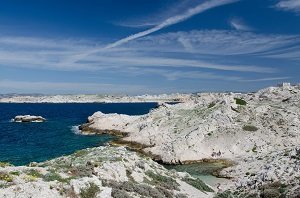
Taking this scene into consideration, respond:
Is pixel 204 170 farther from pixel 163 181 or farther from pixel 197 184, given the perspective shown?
pixel 163 181

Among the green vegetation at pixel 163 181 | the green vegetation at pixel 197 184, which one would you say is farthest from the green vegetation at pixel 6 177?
the green vegetation at pixel 197 184

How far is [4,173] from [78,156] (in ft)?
44.6

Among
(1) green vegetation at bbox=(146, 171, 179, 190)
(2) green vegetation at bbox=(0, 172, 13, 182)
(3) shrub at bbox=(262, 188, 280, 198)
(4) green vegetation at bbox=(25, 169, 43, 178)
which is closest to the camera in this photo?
(2) green vegetation at bbox=(0, 172, 13, 182)

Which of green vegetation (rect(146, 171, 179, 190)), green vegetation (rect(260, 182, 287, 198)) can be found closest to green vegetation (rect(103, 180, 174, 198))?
green vegetation (rect(146, 171, 179, 190))

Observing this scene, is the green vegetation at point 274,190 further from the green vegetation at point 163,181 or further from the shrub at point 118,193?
the shrub at point 118,193

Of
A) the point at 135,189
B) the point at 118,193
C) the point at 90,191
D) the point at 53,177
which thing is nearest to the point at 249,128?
the point at 135,189

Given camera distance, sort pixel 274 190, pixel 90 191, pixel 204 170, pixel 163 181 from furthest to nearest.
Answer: pixel 204 170 < pixel 163 181 < pixel 274 190 < pixel 90 191

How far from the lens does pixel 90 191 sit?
108 feet

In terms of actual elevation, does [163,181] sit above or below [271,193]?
below

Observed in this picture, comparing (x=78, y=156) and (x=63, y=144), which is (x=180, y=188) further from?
(x=63, y=144)

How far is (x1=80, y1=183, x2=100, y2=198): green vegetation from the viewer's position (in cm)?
3231

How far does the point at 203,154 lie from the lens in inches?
2852

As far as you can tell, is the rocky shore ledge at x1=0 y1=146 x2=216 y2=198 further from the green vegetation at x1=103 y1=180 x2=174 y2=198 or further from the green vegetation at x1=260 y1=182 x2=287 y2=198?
the green vegetation at x1=260 y1=182 x2=287 y2=198

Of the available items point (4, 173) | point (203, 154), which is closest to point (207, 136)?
point (203, 154)
